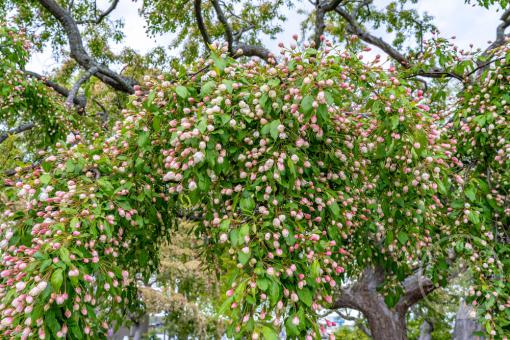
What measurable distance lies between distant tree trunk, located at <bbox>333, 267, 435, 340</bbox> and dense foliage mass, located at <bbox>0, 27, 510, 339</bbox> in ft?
9.27

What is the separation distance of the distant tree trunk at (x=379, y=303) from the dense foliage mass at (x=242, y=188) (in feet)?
9.27

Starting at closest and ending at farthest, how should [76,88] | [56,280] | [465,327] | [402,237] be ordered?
1. [56,280]
2. [402,237]
3. [76,88]
4. [465,327]

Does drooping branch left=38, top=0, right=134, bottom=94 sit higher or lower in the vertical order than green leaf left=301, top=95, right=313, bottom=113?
higher

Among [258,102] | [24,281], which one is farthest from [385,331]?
[24,281]

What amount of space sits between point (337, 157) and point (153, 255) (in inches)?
66.4

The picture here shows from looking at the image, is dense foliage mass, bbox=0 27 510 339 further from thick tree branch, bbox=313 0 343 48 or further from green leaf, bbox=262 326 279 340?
thick tree branch, bbox=313 0 343 48

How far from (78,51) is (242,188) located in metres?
4.29

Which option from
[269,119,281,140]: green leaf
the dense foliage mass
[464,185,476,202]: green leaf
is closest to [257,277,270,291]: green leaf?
the dense foliage mass

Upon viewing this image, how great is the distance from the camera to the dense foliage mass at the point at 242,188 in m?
1.86

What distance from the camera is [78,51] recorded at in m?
5.45

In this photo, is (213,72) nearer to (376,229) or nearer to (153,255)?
(153,255)

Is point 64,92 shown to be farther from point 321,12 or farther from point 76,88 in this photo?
point 321,12

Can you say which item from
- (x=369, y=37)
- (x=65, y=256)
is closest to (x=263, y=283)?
(x=65, y=256)

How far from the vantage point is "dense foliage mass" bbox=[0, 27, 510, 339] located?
1.86 metres
